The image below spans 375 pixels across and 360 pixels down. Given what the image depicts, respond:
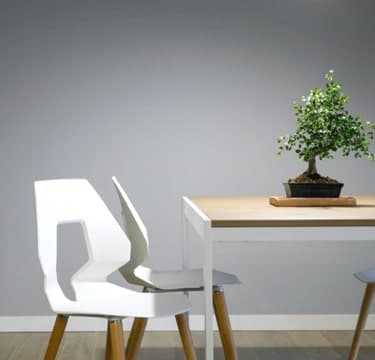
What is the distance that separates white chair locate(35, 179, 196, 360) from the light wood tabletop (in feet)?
1.02

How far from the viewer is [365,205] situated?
2826mm

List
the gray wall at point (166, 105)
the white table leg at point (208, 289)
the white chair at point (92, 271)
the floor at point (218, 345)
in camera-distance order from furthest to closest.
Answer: the gray wall at point (166, 105) → the floor at point (218, 345) → the white chair at point (92, 271) → the white table leg at point (208, 289)

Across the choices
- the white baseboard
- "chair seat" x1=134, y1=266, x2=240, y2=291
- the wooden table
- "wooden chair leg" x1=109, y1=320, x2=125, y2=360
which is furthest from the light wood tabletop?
the white baseboard

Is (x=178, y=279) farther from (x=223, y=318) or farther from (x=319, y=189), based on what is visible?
(x=319, y=189)

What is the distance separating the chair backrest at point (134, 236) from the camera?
277cm

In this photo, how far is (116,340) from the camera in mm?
2221

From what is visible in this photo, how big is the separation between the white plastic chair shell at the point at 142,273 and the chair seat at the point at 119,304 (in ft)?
0.89

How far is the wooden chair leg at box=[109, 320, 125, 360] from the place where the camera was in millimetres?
2211

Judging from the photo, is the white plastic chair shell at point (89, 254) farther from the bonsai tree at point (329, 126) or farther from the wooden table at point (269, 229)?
the bonsai tree at point (329, 126)

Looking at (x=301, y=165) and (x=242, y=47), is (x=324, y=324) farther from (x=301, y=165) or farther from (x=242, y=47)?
(x=242, y=47)

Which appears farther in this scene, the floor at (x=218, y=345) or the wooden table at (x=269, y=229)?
the floor at (x=218, y=345)

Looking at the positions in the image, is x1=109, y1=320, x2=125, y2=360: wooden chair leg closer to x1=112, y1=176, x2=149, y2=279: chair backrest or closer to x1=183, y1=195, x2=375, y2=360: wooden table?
x1=183, y1=195, x2=375, y2=360: wooden table

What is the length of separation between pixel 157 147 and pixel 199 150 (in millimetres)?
221

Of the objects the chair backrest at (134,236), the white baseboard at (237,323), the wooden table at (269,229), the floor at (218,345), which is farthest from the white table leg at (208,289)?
the white baseboard at (237,323)
